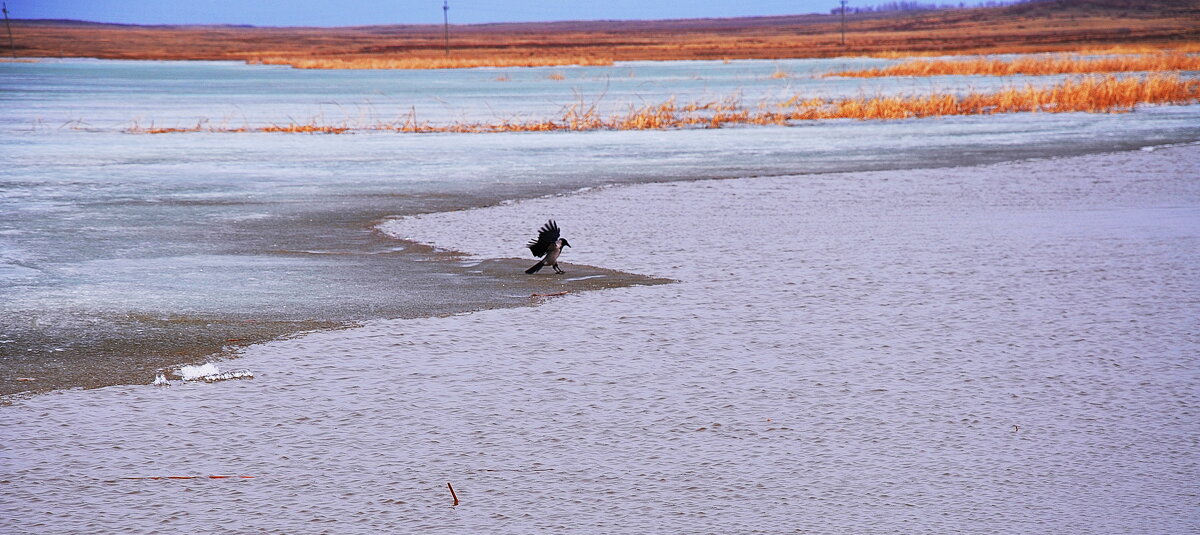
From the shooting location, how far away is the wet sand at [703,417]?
3637 mm

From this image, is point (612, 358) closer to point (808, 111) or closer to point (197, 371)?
point (197, 371)

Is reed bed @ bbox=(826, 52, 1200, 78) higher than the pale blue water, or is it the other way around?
the pale blue water

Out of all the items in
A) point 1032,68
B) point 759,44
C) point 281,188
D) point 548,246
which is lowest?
point 759,44

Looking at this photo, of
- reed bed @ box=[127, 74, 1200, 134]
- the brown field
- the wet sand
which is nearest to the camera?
the wet sand

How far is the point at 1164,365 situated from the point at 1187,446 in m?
1.22

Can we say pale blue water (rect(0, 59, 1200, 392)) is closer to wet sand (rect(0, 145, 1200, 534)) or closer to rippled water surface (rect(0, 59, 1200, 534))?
rippled water surface (rect(0, 59, 1200, 534))

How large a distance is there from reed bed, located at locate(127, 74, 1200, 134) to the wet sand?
16.6m

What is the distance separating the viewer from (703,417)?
462 cm

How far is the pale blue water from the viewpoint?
6602 mm

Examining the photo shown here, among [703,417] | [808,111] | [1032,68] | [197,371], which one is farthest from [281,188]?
[1032,68]

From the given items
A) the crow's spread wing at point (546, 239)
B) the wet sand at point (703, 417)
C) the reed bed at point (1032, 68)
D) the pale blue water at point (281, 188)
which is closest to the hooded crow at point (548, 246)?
the crow's spread wing at point (546, 239)

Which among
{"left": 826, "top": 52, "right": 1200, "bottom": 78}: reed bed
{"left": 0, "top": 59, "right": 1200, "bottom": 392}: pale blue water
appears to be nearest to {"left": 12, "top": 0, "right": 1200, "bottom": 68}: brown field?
{"left": 826, "top": 52, "right": 1200, "bottom": 78}: reed bed

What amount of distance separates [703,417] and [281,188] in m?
9.87

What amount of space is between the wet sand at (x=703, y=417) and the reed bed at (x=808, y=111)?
16582 millimetres
